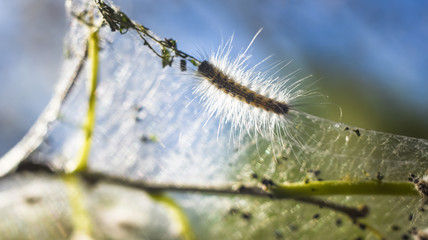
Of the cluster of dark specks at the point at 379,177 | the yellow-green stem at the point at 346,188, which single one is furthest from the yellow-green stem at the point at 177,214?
the cluster of dark specks at the point at 379,177

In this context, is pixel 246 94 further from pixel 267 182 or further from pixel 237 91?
pixel 267 182

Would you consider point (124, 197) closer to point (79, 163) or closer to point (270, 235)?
point (79, 163)

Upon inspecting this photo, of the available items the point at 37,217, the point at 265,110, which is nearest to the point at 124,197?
the point at 37,217

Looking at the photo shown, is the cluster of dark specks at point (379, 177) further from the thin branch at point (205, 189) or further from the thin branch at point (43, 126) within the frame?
the thin branch at point (43, 126)

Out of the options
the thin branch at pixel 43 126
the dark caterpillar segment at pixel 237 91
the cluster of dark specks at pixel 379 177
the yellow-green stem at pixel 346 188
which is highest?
the dark caterpillar segment at pixel 237 91

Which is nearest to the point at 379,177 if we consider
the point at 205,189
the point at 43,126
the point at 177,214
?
the point at 205,189
